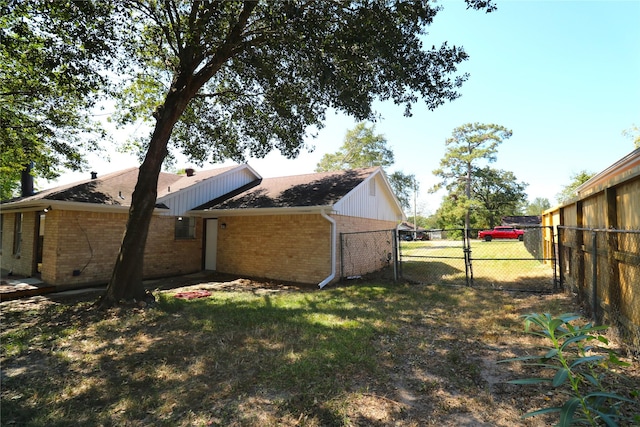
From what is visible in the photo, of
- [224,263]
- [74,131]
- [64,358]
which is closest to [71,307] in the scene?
[64,358]

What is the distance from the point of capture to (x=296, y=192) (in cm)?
1214

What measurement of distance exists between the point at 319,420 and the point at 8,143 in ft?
53.0

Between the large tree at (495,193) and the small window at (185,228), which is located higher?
the large tree at (495,193)

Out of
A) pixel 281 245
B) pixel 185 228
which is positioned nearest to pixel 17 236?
pixel 185 228

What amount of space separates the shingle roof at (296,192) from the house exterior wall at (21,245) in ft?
18.9

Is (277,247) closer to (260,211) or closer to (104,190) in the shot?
(260,211)

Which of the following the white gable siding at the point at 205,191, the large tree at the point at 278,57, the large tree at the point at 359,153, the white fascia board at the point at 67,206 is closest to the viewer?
the large tree at the point at 278,57

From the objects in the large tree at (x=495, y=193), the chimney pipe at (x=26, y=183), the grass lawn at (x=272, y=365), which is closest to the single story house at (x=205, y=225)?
the grass lawn at (x=272, y=365)

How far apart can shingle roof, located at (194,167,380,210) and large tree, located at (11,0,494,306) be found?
274 centimetres

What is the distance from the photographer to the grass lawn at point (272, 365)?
3.08 meters

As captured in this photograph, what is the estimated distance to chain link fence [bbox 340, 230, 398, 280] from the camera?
10844mm

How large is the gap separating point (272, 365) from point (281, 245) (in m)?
7.17

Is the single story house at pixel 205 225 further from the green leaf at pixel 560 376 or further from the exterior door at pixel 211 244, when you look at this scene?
the green leaf at pixel 560 376

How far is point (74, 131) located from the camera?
1314 centimetres
